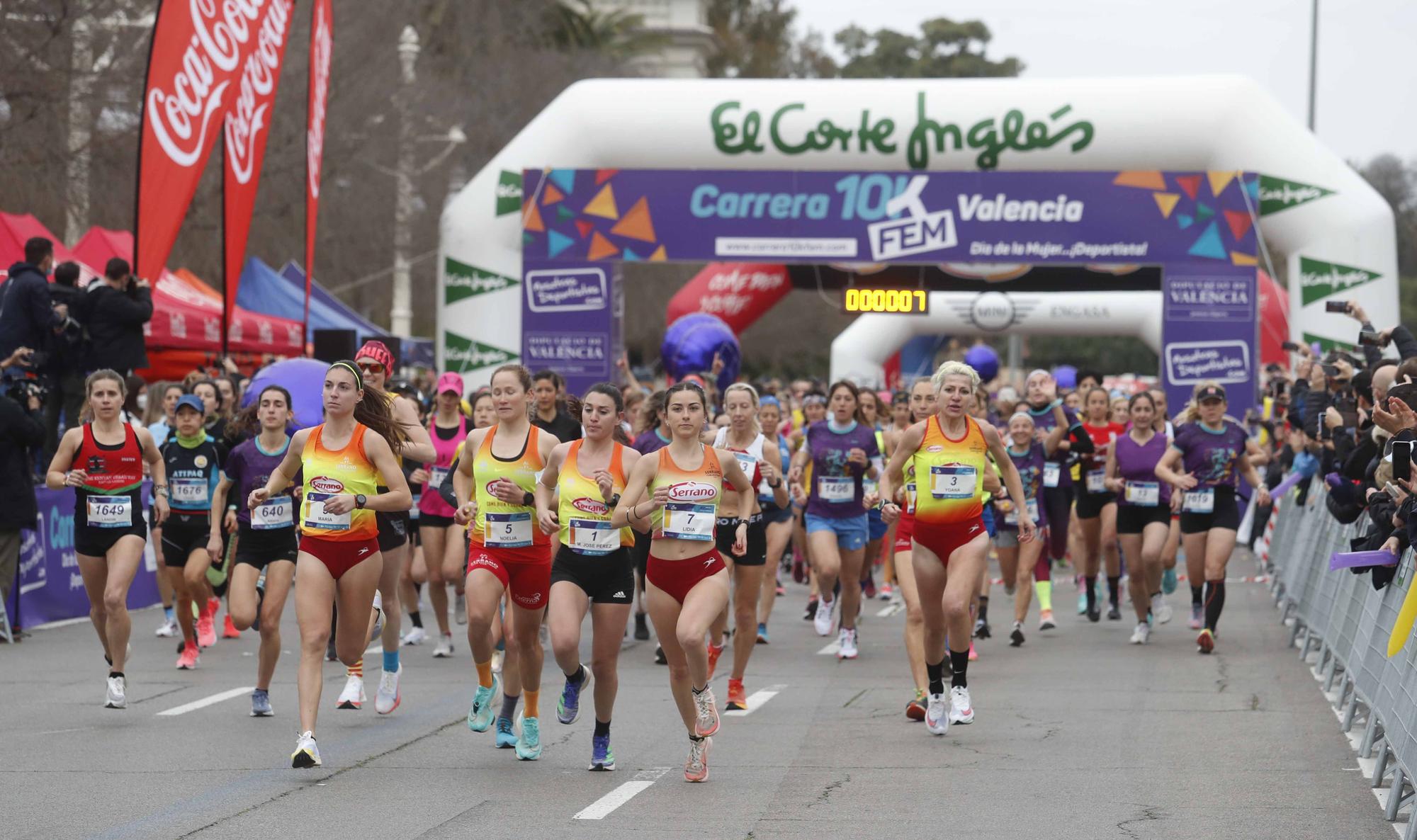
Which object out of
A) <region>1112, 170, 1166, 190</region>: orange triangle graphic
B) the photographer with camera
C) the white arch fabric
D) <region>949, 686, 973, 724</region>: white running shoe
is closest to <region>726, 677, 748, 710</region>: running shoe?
<region>949, 686, 973, 724</region>: white running shoe

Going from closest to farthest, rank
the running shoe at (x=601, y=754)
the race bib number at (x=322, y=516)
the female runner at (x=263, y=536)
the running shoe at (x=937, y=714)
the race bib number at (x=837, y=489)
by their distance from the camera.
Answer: the running shoe at (x=601, y=754) → the race bib number at (x=322, y=516) → the running shoe at (x=937, y=714) → the female runner at (x=263, y=536) → the race bib number at (x=837, y=489)

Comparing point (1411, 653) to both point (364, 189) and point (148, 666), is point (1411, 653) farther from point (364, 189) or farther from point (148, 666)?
point (364, 189)

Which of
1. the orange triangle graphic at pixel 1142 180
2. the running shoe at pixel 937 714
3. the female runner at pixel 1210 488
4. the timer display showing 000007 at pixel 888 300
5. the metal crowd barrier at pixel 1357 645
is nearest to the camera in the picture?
the metal crowd barrier at pixel 1357 645

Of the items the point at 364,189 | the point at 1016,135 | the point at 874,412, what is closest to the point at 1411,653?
the point at 874,412

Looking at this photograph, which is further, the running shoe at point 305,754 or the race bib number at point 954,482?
the race bib number at point 954,482

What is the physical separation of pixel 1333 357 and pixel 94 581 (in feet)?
27.6

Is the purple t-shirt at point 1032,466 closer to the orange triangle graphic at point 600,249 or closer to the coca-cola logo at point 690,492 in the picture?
the coca-cola logo at point 690,492

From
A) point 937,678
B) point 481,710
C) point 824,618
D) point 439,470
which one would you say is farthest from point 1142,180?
point 481,710

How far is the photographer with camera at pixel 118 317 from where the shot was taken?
15.3 meters

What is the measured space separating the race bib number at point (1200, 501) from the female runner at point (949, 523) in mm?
4169

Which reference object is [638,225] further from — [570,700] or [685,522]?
[685,522]

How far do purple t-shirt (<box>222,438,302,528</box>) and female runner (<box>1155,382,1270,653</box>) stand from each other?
6.45 metres

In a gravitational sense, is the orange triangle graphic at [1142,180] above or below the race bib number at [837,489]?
above

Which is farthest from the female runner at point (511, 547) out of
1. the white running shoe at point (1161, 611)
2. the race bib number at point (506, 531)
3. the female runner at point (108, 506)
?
the white running shoe at point (1161, 611)
